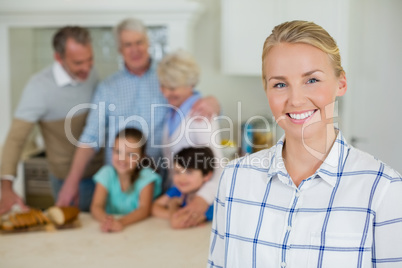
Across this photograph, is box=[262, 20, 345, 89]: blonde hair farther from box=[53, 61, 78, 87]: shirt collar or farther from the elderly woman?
box=[53, 61, 78, 87]: shirt collar

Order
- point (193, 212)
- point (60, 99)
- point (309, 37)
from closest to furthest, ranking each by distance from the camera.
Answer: point (309, 37) → point (193, 212) → point (60, 99)

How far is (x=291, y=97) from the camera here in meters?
0.88

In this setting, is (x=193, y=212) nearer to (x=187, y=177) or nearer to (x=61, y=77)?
(x=187, y=177)

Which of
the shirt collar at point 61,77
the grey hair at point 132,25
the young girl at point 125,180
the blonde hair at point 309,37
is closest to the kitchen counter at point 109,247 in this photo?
the young girl at point 125,180

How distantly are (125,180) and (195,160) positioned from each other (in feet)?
1.09

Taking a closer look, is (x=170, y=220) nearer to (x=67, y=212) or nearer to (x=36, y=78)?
(x=67, y=212)

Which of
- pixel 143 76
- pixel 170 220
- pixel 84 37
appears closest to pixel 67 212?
A: pixel 170 220

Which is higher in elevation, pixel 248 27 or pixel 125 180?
pixel 248 27

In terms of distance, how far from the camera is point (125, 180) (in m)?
2.06

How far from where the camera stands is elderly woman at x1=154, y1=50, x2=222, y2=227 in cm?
217

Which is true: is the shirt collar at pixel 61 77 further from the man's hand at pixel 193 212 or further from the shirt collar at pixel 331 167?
the shirt collar at pixel 331 167

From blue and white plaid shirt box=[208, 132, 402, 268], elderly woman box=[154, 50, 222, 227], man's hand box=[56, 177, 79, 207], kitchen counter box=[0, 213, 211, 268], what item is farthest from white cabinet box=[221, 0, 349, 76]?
blue and white plaid shirt box=[208, 132, 402, 268]

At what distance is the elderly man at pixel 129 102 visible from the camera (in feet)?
7.93

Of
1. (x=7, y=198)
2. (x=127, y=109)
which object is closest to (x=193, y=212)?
(x=127, y=109)
